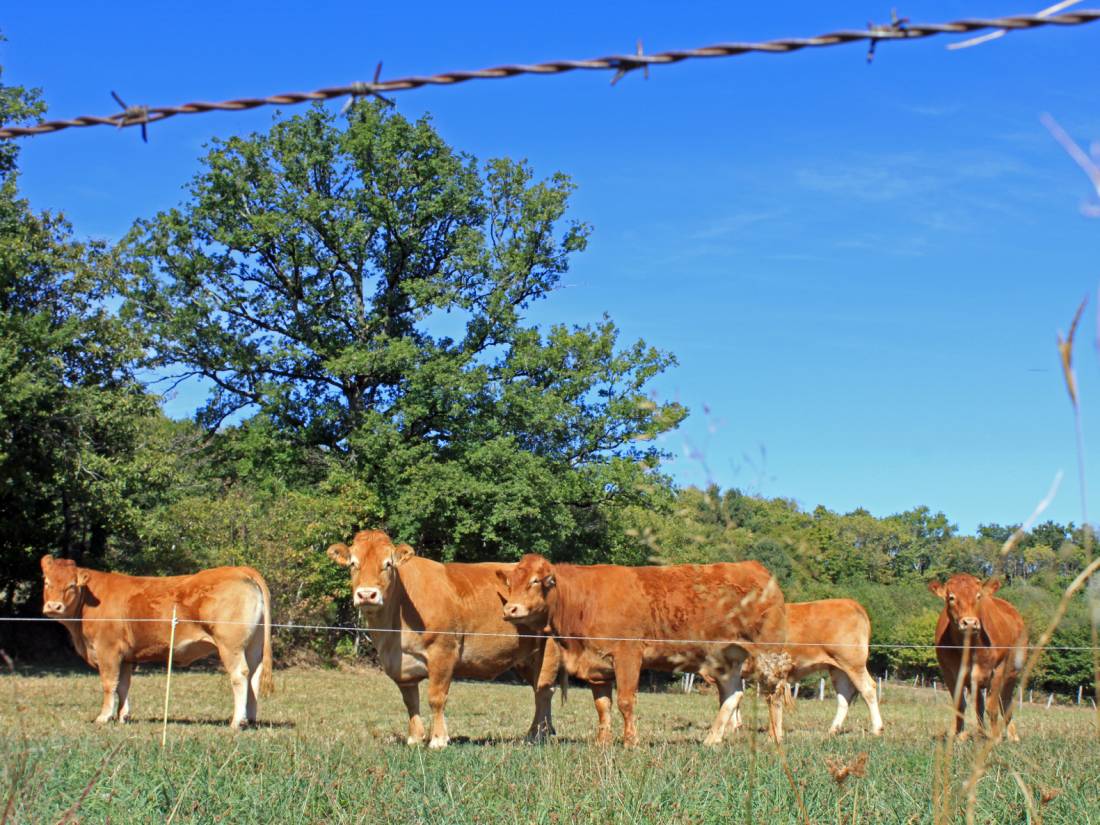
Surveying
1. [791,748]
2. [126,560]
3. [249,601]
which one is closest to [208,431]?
[126,560]

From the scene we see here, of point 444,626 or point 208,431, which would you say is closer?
point 444,626

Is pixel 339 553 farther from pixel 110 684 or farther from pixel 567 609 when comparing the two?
pixel 110 684

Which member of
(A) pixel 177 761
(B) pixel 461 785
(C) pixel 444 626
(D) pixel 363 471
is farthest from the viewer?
(D) pixel 363 471

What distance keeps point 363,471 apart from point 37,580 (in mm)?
8896

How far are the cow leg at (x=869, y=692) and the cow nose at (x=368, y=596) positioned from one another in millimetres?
6813

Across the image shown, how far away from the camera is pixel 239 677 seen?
1223cm

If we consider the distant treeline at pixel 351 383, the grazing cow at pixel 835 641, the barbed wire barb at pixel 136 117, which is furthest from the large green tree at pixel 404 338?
the barbed wire barb at pixel 136 117

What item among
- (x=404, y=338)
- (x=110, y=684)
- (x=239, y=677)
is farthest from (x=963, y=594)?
(x=404, y=338)

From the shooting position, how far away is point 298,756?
20.6ft

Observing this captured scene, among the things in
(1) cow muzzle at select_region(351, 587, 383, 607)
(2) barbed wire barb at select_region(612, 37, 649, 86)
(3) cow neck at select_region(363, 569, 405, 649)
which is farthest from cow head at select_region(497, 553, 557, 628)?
(2) barbed wire barb at select_region(612, 37, 649, 86)

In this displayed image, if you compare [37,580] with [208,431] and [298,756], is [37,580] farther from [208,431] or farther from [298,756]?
[298,756]

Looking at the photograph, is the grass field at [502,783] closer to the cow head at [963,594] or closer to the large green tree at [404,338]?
the cow head at [963,594]

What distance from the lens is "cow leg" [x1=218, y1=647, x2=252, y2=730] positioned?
475 inches

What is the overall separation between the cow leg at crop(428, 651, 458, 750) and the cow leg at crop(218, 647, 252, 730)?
107 inches
